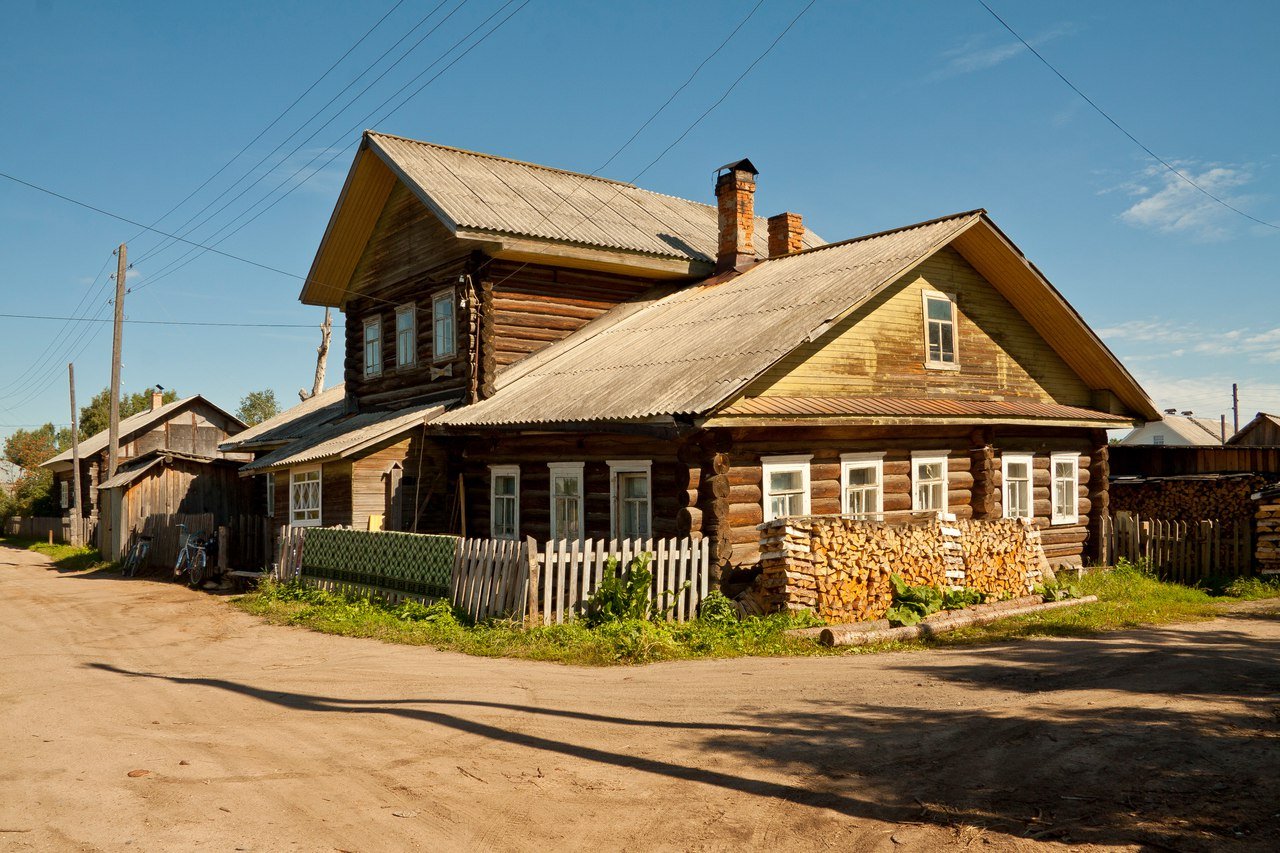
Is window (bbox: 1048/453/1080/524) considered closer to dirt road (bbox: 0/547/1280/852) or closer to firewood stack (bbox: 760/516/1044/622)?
firewood stack (bbox: 760/516/1044/622)

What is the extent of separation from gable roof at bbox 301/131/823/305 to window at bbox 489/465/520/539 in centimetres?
471

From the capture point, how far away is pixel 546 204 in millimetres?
22406

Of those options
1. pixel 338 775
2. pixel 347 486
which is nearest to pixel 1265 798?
pixel 338 775

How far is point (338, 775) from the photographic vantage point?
275 inches

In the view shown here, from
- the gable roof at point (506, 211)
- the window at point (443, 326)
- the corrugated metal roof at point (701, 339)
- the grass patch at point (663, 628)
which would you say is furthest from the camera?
the window at point (443, 326)

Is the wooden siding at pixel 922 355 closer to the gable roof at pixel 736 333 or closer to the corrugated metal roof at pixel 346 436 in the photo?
the gable roof at pixel 736 333

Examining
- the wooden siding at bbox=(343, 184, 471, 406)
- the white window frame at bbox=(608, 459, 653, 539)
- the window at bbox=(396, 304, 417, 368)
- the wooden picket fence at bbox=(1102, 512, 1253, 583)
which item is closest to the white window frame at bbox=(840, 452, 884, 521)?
the white window frame at bbox=(608, 459, 653, 539)

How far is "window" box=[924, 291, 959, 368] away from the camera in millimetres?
17906

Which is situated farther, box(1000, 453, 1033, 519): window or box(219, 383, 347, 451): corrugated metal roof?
box(219, 383, 347, 451): corrugated metal roof

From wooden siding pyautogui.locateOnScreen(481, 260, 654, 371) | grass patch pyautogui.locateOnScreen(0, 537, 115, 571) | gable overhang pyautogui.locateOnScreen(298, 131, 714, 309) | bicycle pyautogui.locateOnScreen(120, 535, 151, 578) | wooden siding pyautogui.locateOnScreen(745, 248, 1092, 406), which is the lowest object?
grass patch pyautogui.locateOnScreen(0, 537, 115, 571)

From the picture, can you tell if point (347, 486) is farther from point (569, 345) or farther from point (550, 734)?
point (550, 734)

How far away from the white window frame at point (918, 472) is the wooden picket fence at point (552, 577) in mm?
5489

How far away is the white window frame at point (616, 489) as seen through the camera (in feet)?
50.9

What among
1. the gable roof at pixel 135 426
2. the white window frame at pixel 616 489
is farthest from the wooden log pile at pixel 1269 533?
the gable roof at pixel 135 426
